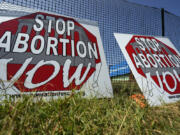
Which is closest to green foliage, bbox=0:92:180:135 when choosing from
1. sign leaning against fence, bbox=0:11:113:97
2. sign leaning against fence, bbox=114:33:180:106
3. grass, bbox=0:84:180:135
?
grass, bbox=0:84:180:135

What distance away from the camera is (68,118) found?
3.26ft

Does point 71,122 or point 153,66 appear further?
point 153,66

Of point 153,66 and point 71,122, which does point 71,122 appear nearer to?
point 71,122

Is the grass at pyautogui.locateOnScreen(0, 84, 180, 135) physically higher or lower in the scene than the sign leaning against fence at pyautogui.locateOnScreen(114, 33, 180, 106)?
lower

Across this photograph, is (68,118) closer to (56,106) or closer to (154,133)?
(56,106)

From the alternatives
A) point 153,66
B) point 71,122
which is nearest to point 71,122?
point 71,122

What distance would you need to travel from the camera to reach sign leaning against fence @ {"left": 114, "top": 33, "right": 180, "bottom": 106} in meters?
2.00

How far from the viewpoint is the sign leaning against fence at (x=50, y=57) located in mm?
1701

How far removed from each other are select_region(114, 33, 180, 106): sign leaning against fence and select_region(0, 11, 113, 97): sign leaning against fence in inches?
19.3

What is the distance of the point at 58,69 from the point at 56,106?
88cm

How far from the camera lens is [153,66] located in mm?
2322

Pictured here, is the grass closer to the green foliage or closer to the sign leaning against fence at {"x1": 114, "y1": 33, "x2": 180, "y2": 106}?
the green foliage

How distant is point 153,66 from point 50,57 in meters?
1.80

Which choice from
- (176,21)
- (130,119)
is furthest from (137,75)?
(176,21)
